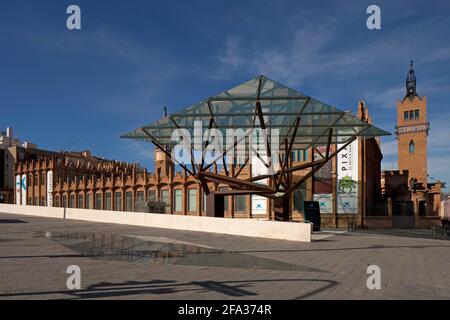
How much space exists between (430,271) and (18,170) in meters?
78.8

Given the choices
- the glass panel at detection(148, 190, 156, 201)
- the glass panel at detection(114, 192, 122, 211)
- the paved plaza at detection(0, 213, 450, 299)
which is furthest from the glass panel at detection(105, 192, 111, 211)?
the paved plaza at detection(0, 213, 450, 299)

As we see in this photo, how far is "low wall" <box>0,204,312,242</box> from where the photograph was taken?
19250mm

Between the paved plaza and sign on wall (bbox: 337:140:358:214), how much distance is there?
2076cm

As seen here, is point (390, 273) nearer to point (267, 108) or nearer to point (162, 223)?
point (267, 108)

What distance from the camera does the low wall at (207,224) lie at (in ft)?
63.2

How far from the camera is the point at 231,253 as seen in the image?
14.2 m

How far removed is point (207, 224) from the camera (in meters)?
24.4

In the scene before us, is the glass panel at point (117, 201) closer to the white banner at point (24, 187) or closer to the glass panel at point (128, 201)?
the glass panel at point (128, 201)

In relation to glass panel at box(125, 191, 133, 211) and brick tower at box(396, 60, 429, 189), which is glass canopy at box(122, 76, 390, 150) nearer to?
glass panel at box(125, 191, 133, 211)

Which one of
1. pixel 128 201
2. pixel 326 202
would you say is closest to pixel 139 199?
pixel 128 201

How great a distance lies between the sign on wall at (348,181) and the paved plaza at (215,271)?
68.1 feet

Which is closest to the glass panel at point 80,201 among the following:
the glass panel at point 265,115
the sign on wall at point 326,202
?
the glass panel at point 265,115
